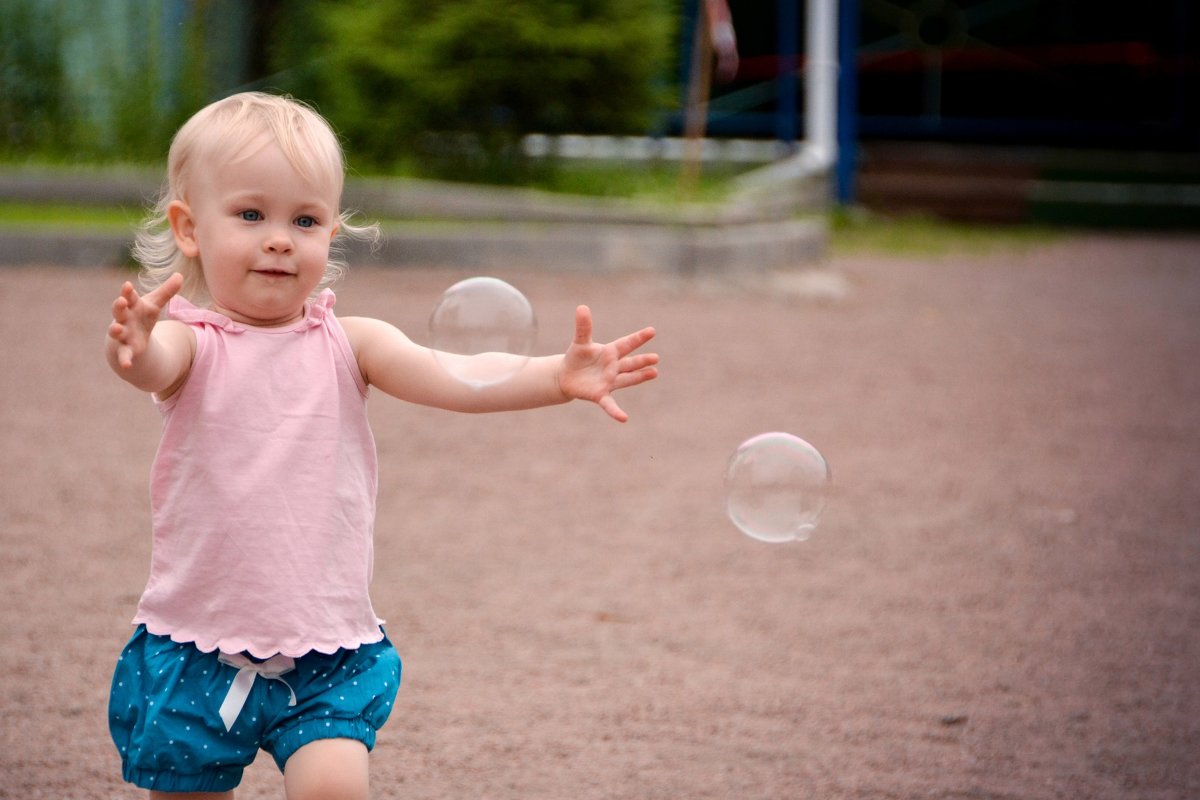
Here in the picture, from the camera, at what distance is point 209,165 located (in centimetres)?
225

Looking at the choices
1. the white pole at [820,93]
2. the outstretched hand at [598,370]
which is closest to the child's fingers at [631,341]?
the outstretched hand at [598,370]

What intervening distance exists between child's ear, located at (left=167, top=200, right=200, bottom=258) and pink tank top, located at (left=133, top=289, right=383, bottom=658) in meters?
0.08

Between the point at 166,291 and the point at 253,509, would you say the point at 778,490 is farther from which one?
the point at 166,291

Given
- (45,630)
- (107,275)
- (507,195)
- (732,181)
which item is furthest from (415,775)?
(732,181)

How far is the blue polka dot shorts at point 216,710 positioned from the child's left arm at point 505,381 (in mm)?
428

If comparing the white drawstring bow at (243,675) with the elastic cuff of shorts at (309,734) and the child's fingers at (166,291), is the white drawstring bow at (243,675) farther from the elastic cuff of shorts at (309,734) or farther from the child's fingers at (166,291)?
the child's fingers at (166,291)

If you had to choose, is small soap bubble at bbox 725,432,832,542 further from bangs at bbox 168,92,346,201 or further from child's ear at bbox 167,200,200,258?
child's ear at bbox 167,200,200,258

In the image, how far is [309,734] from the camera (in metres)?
2.21

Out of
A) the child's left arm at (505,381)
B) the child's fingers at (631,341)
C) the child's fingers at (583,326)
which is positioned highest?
the child's fingers at (583,326)

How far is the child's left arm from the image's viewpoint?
7.79ft

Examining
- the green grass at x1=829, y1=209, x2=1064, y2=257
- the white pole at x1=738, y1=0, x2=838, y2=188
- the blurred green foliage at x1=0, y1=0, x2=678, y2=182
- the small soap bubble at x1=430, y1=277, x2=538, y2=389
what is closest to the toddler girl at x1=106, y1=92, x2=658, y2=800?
the small soap bubble at x1=430, y1=277, x2=538, y2=389

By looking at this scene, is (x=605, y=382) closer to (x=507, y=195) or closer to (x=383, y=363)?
(x=383, y=363)

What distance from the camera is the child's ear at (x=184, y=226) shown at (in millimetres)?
2303

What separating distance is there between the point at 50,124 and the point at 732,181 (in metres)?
6.05
